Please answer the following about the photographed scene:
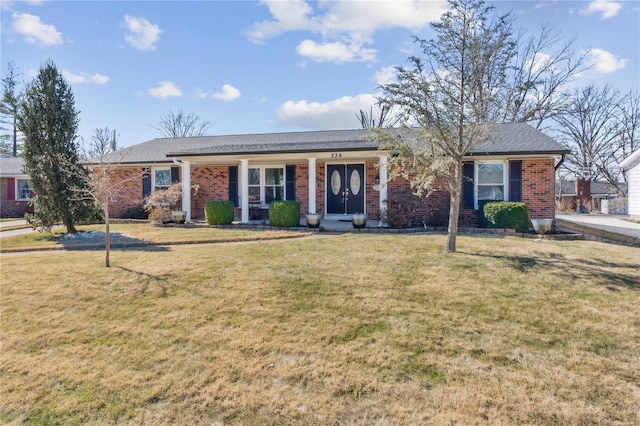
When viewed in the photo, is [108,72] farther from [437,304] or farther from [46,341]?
[437,304]

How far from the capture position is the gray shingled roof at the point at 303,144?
11.5 metres

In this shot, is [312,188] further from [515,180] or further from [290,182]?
[515,180]

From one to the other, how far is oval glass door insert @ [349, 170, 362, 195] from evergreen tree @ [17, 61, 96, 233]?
8876 millimetres

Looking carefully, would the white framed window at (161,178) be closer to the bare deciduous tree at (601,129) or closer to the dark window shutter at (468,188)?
the dark window shutter at (468,188)

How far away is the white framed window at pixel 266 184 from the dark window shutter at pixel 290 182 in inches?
7.5

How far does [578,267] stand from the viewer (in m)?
6.03

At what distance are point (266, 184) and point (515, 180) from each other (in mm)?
9275

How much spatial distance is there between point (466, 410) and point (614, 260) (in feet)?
19.1

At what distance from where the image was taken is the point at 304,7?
10742mm

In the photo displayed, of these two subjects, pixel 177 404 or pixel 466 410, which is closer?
pixel 466 410

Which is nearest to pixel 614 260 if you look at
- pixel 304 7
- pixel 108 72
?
pixel 304 7

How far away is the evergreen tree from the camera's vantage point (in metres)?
10.2

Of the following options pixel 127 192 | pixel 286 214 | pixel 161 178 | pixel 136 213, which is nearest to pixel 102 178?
pixel 286 214

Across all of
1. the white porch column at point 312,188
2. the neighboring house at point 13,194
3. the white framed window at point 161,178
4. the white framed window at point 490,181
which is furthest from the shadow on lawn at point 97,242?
the neighboring house at point 13,194
